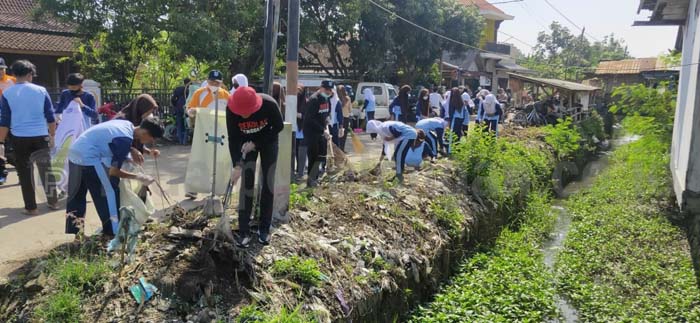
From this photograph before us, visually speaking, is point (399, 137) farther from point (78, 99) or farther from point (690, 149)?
point (78, 99)

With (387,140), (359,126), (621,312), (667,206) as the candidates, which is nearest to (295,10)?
(387,140)

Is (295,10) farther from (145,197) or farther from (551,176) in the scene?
(551,176)

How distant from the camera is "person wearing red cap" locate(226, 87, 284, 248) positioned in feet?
15.0

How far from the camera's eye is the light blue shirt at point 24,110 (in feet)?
19.0

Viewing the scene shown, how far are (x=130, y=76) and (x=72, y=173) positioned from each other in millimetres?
11159

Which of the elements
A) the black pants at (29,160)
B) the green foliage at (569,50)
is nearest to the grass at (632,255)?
the black pants at (29,160)

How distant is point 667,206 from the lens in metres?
9.32

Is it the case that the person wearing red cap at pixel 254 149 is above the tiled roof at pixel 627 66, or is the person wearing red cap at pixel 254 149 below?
below

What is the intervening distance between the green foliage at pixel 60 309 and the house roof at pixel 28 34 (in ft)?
47.3

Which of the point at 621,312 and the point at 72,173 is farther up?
the point at 72,173

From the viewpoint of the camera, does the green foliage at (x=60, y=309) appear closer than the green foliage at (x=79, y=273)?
Yes

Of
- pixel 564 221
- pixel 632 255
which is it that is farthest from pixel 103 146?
pixel 564 221

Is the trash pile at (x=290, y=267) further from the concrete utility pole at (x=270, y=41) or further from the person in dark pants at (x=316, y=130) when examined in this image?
the concrete utility pole at (x=270, y=41)

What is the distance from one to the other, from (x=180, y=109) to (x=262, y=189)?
327 inches
